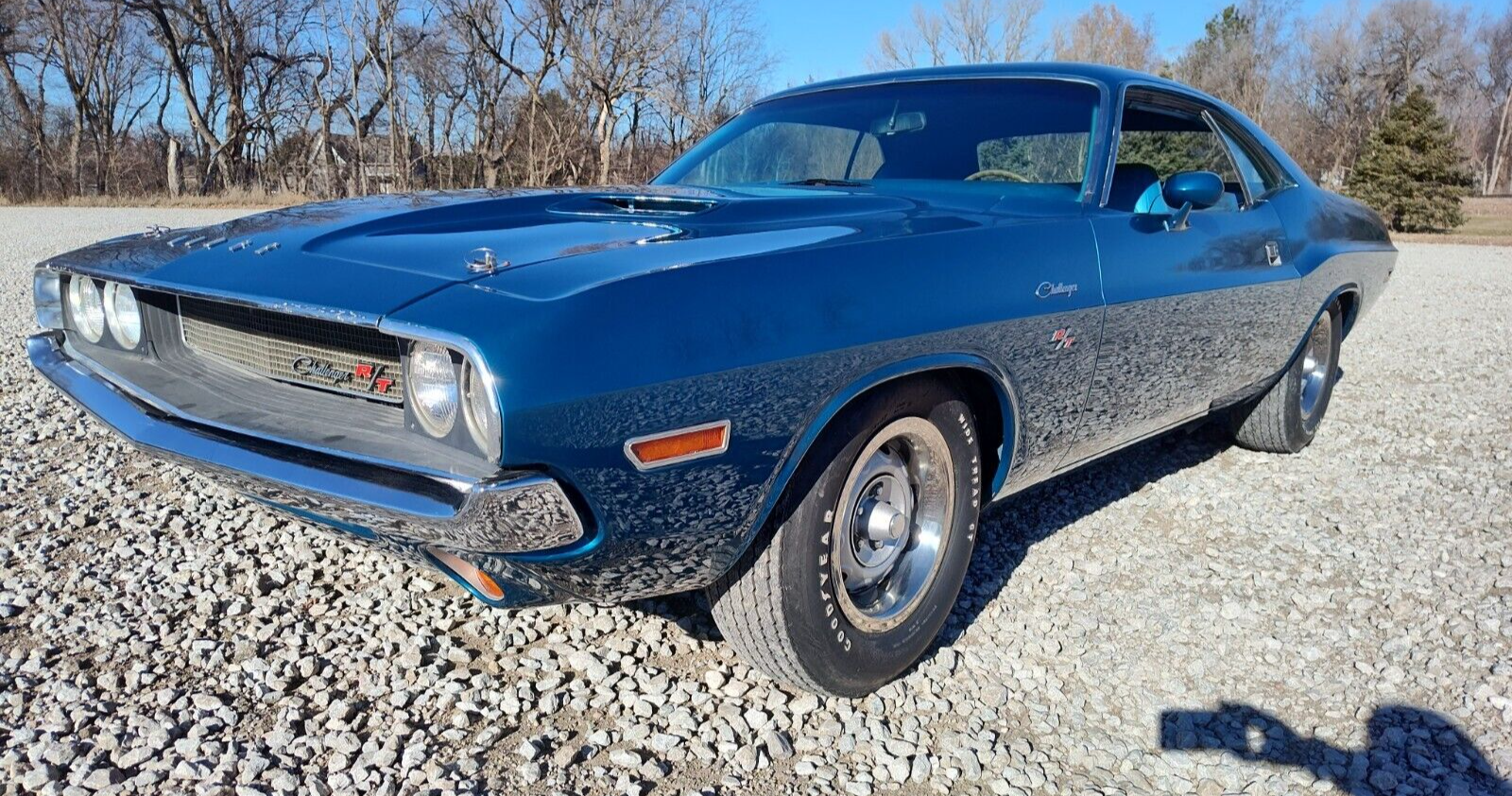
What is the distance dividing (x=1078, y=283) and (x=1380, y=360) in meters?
5.21

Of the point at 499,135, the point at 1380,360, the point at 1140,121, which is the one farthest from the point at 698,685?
the point at 499,135

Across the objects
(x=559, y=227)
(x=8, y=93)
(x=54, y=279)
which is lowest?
(x=54, y=279)

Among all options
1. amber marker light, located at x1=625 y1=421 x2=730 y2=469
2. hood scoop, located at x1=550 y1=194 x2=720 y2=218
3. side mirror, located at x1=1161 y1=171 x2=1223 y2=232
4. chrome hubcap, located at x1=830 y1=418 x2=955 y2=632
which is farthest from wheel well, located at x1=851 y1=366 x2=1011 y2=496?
side mirror, located at x1=1161 y1=171 x2=1223 y2=232

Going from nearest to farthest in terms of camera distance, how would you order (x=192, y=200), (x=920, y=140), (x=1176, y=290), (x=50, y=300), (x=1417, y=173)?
(x=50, y=300) < (x=1176, y=290) < (x=920, y=140) < (x=1417, y=173) < (x=192, y=200)

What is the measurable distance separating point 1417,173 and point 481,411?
84.2 ft

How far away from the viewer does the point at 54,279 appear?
2484mm

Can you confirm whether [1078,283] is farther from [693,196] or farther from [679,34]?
[679,34]

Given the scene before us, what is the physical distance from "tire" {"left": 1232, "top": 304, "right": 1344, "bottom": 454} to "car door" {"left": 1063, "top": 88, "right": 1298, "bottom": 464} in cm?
44

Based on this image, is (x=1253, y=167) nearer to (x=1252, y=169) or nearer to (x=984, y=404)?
(x=1252, y=169)

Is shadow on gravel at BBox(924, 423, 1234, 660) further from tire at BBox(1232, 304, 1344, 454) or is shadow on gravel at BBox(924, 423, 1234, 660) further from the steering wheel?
the steering wheel

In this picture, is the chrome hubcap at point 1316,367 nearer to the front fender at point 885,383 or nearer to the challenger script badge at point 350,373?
the front fender at point 885,383

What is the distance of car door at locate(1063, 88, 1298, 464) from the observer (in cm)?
271

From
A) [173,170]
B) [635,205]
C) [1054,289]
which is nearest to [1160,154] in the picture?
[1054,289]

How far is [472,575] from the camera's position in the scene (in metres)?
1.87
